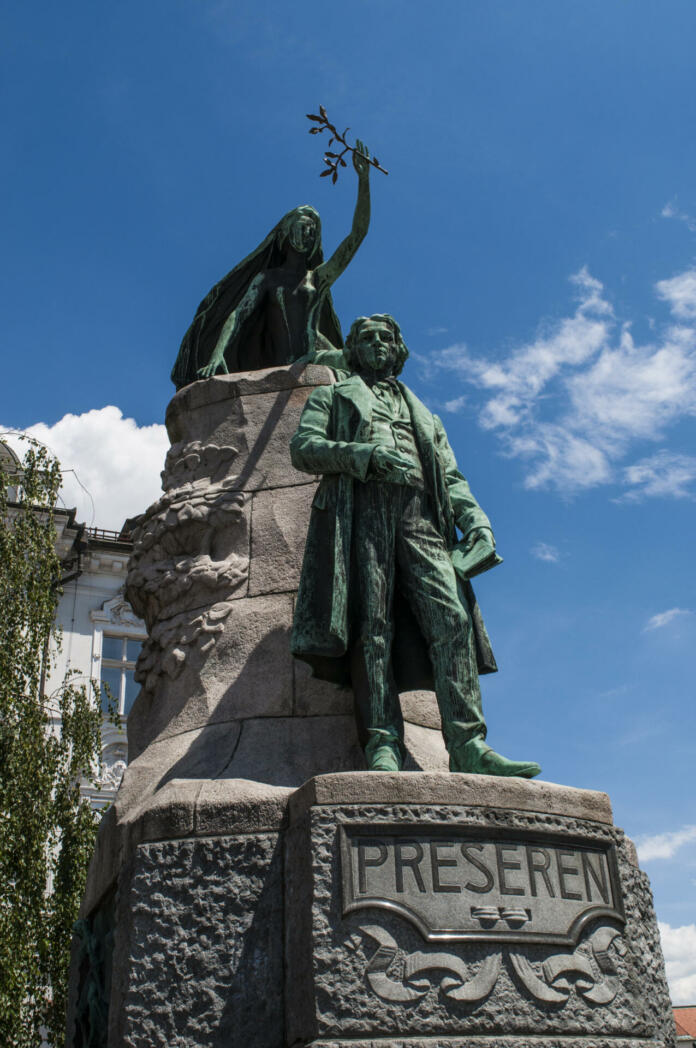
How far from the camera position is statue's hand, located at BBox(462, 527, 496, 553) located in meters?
5.47

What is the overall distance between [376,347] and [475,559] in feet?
3.94

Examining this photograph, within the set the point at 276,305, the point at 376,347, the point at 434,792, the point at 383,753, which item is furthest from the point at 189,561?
the point at 434,792

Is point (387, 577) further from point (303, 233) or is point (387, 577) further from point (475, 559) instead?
point (303, 233)

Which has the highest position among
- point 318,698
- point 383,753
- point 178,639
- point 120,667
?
point 120,667

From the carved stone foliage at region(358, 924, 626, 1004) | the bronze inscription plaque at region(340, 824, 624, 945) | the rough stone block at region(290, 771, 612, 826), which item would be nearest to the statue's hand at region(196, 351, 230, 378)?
the rough stone block at region(290, 771, 612, 826)

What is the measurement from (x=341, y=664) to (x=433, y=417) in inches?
58.2

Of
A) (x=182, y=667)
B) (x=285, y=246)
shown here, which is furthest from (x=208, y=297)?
(x=182, y=667)

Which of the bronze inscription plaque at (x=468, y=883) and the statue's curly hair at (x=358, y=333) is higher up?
the statue's curly hair at (x=358, y=333)

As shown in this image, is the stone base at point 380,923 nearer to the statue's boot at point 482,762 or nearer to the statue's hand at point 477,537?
the statue's boot at point 482,762

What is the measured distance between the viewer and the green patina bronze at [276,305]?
7.41 m

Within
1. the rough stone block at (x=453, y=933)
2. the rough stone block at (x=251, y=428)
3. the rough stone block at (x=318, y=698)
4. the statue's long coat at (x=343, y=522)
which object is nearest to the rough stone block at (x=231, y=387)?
the rough stone block at (x=251, y=428)

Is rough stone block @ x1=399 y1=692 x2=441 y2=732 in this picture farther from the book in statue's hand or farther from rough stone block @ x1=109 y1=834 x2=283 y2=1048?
rough stone block @ x1=109 y1=834 x2=283 y2=1048

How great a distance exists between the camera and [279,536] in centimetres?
601

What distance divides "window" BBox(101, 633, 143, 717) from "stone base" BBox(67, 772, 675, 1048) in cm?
1913
